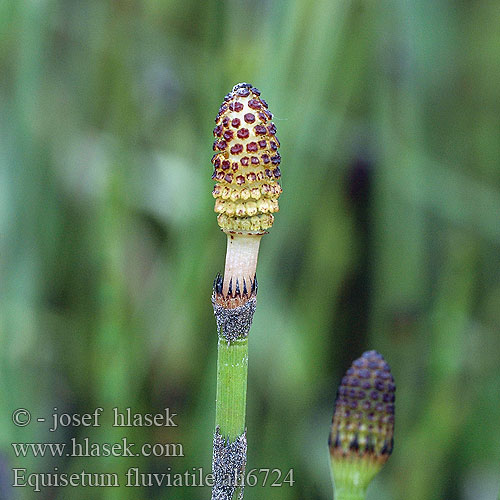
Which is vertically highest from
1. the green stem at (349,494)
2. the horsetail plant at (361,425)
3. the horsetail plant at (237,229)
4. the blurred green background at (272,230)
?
the blurred green background at (272,230)

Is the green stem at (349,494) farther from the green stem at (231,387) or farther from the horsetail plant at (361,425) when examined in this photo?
the green stem at (231,387)

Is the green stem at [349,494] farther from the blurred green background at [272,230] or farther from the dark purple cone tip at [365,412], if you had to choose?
the blurred green background at [272,230]

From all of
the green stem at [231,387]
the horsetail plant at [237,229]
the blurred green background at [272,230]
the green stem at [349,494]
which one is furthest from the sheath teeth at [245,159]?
the blurred green background at [272,230]

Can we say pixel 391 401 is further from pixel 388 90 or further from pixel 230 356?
pixel 388 90

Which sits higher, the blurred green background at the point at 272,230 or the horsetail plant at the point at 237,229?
the blurred green background at the point at 272,230

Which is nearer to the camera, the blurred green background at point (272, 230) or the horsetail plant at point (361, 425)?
the horsetail plant at point (361, 425)

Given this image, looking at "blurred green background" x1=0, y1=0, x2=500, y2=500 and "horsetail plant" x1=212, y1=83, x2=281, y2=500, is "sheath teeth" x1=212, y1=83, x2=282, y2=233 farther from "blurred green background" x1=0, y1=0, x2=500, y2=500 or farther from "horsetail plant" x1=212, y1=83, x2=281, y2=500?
"blurred green background" x1=0, y1=0, x2=500, y2=500

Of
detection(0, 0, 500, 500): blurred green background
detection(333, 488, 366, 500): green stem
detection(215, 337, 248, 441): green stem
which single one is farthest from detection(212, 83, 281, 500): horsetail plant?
detection(0, 0, 500, 500): blurred green background
